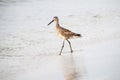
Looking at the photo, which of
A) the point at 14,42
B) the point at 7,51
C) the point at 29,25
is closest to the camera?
the point at 7,51

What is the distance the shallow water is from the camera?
948 cm

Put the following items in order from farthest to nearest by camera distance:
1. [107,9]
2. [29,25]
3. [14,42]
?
[107,9], [29,25], [14,42]

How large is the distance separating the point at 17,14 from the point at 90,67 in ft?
23.8

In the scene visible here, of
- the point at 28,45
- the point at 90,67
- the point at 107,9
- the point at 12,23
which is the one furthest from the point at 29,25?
the point at 90,67

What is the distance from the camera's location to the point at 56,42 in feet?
41.4

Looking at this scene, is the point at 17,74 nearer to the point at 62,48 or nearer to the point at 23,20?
the point at 62,48

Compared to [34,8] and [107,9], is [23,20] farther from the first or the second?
[107,9]

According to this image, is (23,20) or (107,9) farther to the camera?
(107,9)

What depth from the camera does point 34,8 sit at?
1783 centimetres

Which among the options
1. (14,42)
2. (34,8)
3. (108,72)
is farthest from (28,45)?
(34,8)

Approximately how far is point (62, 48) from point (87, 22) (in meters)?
3.59

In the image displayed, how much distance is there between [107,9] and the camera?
1778 cm

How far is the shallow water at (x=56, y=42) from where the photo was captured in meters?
9.48

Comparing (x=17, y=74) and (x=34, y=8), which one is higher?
(x=17, y=74)
